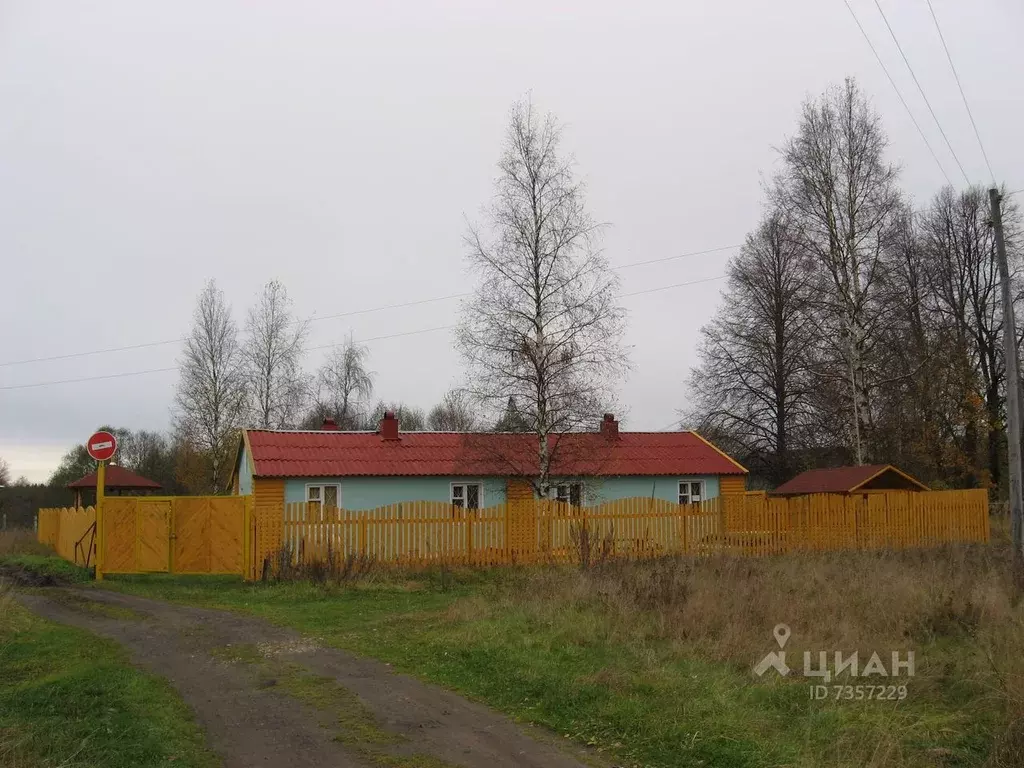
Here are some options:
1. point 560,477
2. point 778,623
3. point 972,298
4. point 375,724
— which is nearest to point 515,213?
point 560,477

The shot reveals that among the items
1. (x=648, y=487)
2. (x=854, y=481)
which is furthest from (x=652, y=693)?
(x=648, y=487)

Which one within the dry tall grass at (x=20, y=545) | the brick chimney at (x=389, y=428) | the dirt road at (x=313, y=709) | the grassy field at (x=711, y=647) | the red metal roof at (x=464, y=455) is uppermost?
the brick chimney at (x=389, y=428)

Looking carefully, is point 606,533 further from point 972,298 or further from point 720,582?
point 972,298

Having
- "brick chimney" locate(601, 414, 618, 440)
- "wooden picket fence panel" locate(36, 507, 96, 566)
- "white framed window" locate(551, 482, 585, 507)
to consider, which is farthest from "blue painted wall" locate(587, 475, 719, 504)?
"wooden picket fence panel" locate(36, 507, 96, 566)

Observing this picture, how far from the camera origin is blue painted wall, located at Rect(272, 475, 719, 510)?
25.7 m

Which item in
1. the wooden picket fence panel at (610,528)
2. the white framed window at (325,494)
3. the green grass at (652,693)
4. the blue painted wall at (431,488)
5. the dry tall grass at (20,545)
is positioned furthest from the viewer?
the dry tall grass at (20,545)

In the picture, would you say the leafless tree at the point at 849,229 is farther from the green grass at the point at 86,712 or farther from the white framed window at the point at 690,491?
the green grass at the point at 86,712

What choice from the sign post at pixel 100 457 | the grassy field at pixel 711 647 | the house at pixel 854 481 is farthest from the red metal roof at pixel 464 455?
the grassy field at pixel 711 647

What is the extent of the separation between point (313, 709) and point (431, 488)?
1943cm

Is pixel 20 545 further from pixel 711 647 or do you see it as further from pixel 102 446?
pixel 711 647

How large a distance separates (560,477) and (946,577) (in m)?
13.6

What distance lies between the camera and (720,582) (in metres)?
12.9

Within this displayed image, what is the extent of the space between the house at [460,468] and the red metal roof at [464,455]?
3cm

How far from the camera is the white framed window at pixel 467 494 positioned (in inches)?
1072
